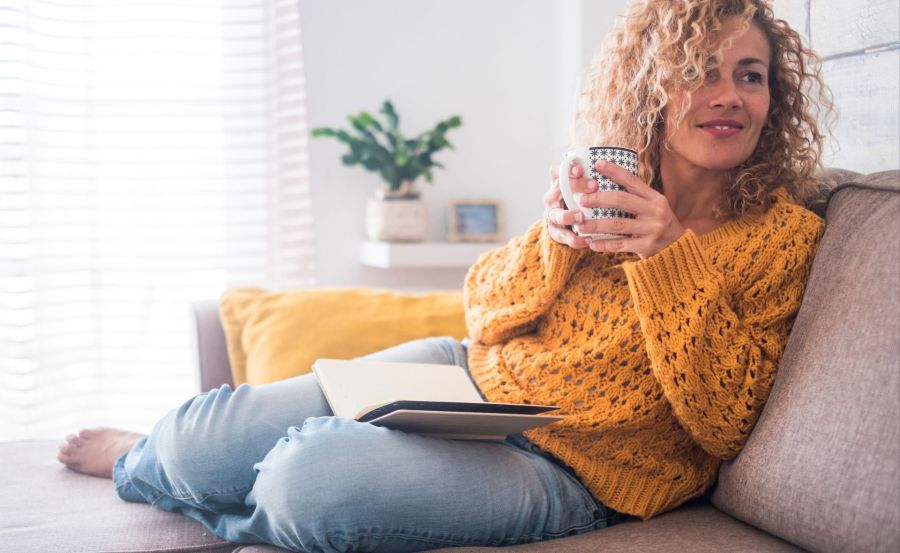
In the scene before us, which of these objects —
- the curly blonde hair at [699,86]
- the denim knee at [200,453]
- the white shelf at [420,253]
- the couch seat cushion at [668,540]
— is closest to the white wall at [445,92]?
the white shelf at [420,253]

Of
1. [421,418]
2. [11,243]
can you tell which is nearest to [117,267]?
[11,243]

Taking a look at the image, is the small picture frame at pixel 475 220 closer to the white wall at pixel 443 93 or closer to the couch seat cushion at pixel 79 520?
the white wall at pixel 443 93

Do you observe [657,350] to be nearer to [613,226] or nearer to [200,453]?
[613,226]

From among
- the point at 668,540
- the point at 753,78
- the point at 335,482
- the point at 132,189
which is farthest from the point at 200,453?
the point at 132,189

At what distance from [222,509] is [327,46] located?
1994 millimetres

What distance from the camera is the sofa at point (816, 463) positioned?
3.14 ft

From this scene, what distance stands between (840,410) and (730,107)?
492 mm

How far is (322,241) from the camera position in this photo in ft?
9.77

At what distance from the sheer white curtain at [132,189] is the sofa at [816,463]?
1.26m

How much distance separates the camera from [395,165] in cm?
278

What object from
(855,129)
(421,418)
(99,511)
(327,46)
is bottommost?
(99,511)

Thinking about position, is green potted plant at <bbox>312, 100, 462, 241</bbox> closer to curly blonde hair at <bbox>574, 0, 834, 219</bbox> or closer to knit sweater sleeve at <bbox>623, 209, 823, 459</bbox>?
curly blonde hair at <bbox>574, 0, 834, 219</bbox>

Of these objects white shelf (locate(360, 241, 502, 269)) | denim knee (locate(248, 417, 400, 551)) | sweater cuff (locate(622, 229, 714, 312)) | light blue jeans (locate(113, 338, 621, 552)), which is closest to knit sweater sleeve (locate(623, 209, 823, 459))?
sweater cuff (locate(622, 229, 714, 312))

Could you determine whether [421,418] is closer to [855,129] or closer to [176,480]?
[176,480]
